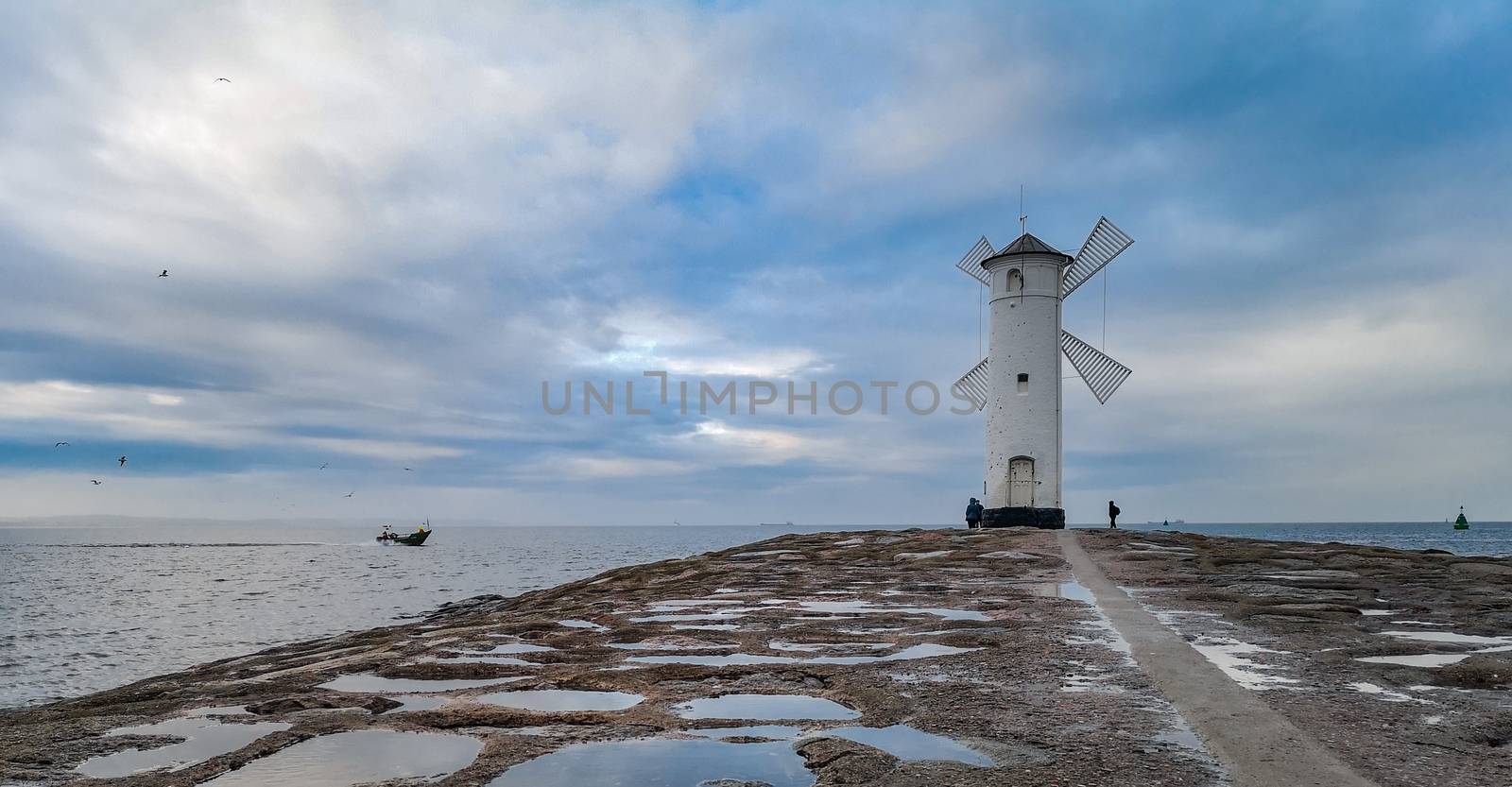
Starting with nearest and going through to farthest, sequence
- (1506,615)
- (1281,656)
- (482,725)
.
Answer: (482,725)
(1281,656)
(1506,615)

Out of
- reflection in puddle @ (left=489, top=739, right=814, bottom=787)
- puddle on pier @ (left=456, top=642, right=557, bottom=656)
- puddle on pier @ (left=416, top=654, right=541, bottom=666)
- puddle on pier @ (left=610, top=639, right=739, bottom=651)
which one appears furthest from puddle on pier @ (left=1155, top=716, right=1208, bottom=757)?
puddle on pier @ (left=456, top=642, right=557, bottom=656)

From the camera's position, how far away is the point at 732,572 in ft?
67.7

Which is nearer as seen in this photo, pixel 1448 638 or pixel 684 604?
pixel 1448 638

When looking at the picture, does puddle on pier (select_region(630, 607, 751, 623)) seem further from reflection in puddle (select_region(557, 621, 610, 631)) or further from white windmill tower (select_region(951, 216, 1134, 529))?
white windmill tower (select_region(951, 216, 1134, 529))

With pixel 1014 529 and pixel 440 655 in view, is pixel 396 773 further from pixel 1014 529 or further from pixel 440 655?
pixel 1014 529

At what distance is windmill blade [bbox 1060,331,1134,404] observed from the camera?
35.5 m

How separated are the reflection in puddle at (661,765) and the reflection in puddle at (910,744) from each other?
47 cm

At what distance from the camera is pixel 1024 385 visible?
106 ft

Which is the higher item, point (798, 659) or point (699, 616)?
point (798, 659)

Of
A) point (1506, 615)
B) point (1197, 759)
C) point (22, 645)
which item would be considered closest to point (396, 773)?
point (1197, 759)

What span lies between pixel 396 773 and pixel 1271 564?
18015 millimetres

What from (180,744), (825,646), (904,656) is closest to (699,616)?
(825,646)

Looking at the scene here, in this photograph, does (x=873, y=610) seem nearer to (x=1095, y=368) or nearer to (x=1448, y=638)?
(x=1448, y=638)

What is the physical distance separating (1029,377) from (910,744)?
1099 inches
